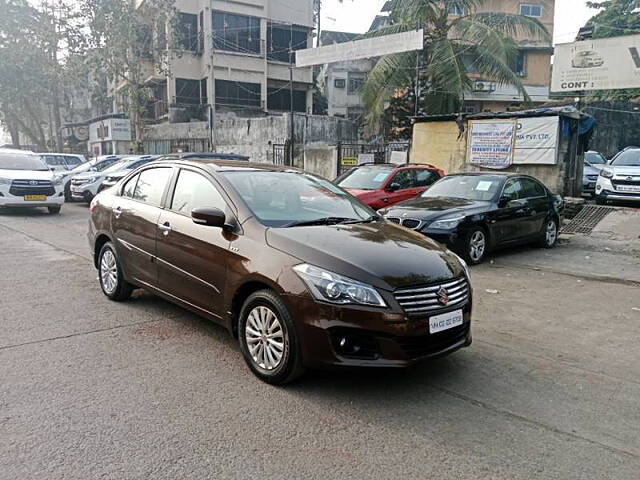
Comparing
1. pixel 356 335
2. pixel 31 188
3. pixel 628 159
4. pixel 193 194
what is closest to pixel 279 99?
pixel 31 188

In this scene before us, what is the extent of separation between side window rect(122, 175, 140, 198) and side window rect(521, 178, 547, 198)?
23.1 feet

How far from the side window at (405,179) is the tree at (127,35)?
17954 millimetres

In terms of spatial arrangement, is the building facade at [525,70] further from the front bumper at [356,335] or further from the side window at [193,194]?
the front bumper at [356,335]

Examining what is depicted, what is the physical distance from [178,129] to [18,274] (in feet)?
75.5

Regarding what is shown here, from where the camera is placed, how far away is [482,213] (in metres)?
8.85

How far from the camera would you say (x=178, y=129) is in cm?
2922

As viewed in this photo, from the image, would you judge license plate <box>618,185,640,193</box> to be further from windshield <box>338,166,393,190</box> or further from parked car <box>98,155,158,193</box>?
parked car <box>98,155,158,193</box>

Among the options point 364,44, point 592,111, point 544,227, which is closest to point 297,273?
point 544,227

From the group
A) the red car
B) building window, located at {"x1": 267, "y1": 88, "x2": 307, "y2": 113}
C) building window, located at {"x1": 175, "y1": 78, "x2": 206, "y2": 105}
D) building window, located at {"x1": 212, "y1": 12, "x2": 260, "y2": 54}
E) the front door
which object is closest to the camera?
the front door

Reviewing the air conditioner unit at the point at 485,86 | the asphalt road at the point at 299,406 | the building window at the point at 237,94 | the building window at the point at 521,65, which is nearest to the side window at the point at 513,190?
the asphalt road at the point at 299,406

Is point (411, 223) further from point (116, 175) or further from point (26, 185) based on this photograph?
point (116, 175)

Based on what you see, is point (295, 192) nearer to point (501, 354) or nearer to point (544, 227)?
point (501, 354)

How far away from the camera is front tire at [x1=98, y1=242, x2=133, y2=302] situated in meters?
6.04

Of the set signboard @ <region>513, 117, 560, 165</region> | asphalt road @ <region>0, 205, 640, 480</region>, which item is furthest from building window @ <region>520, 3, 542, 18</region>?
asphalt road @ <region>0, 205, 640, 480</region>
